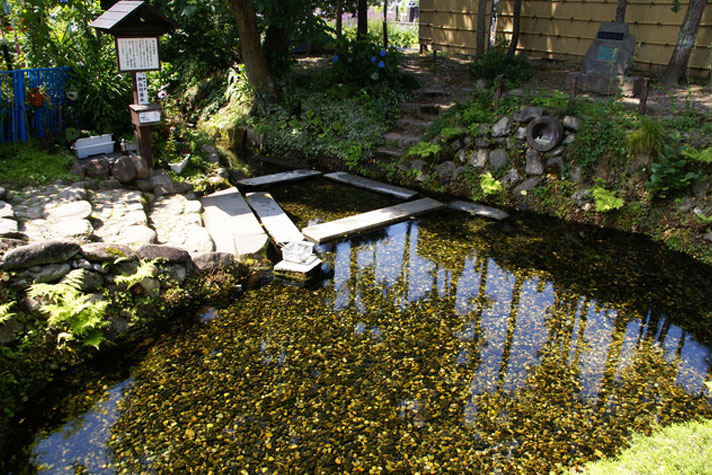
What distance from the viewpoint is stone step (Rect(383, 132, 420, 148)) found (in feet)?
37.7

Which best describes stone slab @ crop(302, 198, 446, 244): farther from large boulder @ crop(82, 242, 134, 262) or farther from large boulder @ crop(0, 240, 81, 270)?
large boulder @ crop(0, 240, 81, 270)

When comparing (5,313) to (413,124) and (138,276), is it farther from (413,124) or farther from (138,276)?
(413,124)

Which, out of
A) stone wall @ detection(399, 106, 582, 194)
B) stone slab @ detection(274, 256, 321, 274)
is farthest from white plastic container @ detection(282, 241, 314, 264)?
stone wall @ detection(399, 106, 582, 194)

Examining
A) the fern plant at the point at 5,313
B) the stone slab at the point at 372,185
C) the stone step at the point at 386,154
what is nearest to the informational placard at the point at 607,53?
the stone step at the point at 386,154

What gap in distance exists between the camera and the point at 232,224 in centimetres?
809

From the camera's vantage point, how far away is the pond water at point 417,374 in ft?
13.8

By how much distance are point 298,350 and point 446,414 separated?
169cm

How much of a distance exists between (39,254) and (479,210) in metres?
6.85

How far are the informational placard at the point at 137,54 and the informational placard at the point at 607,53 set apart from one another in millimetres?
9448

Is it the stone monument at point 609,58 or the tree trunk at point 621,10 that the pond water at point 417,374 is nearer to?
the stone monument at point 609,58

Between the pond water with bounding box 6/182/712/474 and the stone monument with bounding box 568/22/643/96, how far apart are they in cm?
520

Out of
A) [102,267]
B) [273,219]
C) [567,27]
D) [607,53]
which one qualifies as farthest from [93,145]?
[567,27]

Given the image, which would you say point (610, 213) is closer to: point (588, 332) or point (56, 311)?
point (588, 332)

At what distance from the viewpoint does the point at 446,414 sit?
4.61m
